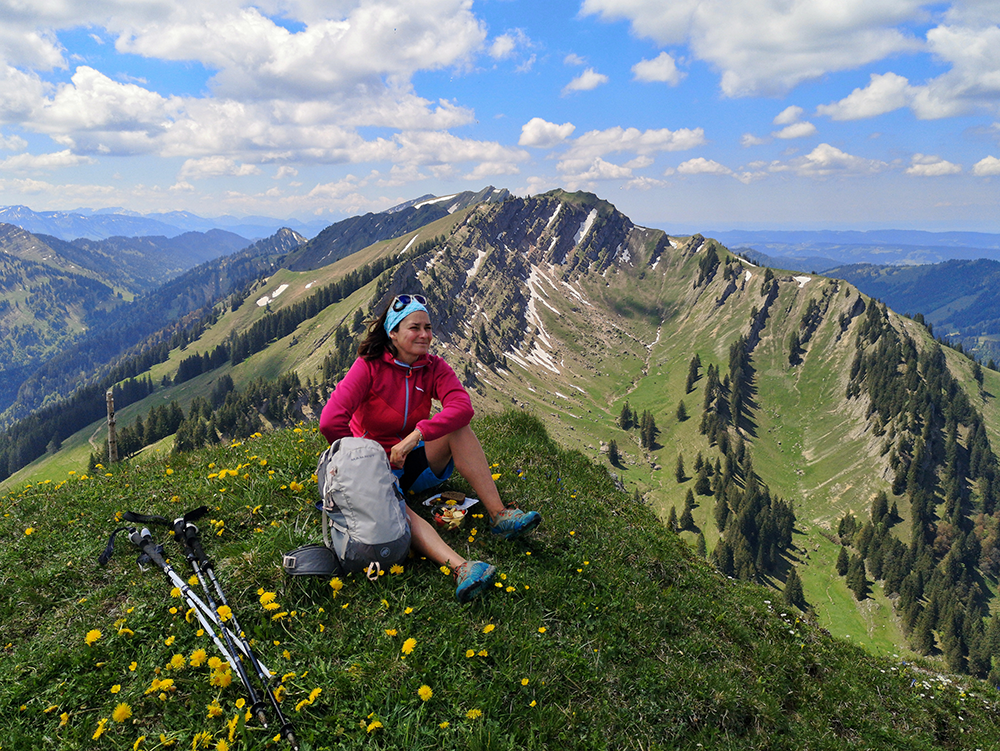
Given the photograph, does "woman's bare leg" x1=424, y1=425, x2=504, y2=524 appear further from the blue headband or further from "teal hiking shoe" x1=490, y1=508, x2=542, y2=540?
the blue headband

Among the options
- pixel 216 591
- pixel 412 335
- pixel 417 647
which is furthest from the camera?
pixel 412 335

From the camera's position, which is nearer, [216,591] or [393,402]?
[216,591]

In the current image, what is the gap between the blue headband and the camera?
8555 millimetres

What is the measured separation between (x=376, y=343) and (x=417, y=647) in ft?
15.3

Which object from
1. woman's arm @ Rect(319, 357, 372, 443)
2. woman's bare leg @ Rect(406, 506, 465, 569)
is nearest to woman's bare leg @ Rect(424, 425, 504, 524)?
woman's bare leg @ Rect(406, 506, 465, 569)

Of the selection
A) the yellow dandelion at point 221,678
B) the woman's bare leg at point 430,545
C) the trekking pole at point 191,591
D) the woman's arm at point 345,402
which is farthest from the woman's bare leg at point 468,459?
the yellow dandelion at point 221,678

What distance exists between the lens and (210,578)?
23.7ft

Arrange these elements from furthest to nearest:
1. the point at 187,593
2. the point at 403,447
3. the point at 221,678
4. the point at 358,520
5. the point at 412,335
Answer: the point at 412,335 → the point at 403,447 → the point at 358,520 → the point at 187,593 → the point at 221,678

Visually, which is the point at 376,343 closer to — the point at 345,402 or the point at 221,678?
the point at 345,402

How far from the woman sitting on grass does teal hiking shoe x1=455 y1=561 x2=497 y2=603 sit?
57cm

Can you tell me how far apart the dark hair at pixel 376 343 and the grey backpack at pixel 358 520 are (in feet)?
5.78

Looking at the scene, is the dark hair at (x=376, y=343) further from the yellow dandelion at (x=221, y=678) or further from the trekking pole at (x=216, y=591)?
the yellow dandelion at (x=221, y=678)

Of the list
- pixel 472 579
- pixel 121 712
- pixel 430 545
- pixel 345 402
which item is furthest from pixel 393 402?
pixel 121 712

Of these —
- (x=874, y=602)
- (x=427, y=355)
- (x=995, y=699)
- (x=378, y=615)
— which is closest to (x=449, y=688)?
(x=378, y=615)
